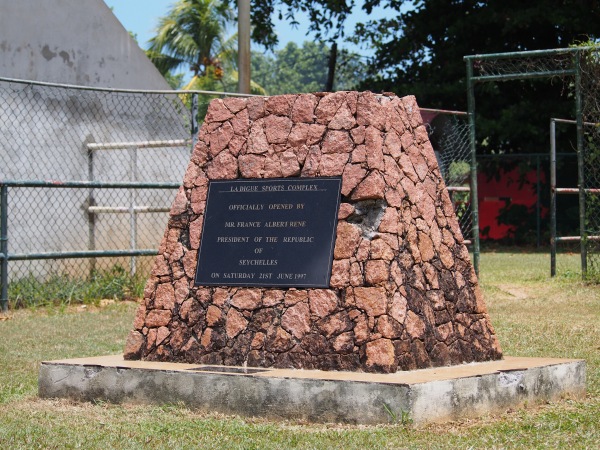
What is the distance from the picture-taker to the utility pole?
14.9 metres

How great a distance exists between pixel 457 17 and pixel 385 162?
2089 centimetres

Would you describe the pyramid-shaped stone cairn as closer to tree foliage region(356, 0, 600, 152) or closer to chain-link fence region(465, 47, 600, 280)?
chain-link fence region(465, 47, 600, 280)

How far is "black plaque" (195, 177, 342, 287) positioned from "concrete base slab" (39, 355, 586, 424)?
58 centimetres

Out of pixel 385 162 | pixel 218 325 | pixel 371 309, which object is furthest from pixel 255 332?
pixel 385 162

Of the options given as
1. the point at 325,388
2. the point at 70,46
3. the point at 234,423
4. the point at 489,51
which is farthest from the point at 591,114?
the point at 489,51

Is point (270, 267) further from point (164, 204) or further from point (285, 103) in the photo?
point (164, 204)

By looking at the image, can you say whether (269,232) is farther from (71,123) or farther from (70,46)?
(70,46)

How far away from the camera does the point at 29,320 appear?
1067cm

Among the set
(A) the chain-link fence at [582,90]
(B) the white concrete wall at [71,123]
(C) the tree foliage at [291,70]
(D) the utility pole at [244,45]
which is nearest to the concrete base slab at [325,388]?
(B) the white concrete wall at [71,123]

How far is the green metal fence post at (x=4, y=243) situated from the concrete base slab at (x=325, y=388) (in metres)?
4.42

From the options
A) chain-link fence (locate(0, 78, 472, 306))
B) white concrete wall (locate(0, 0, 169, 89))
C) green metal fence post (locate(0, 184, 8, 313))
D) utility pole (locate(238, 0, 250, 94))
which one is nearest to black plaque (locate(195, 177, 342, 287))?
green metal fence post (locate(0, 184, 8, 313))

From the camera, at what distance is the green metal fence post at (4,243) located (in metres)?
10.9

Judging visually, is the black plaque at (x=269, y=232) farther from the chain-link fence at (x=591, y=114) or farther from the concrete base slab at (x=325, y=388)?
the chain-link fence at (x=591, y=114)

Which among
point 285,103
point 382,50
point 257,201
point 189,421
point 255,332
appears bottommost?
point 189,421
